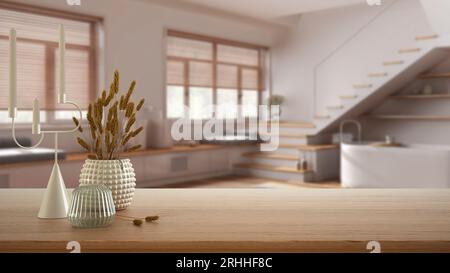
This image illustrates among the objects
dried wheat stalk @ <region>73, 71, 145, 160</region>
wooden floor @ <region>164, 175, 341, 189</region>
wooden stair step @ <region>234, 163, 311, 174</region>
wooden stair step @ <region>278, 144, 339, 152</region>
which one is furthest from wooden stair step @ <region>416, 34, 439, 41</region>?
dried wheat stalk @ <region>73, 71, 145, 160</region>

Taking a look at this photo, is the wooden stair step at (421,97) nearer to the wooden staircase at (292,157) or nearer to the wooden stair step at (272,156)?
the wooden staircase at (292,157)

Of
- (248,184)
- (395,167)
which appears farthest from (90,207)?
(248,184)

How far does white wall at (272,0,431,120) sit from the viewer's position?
8359 millimetres

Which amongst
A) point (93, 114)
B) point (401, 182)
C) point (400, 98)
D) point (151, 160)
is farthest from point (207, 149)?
point (93, 114)

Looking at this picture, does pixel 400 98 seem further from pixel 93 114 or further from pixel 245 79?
pixel 93 114

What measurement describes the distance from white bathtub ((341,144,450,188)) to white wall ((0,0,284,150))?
3.06m

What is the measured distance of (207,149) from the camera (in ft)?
25.4

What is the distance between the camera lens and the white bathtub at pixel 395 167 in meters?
6.09

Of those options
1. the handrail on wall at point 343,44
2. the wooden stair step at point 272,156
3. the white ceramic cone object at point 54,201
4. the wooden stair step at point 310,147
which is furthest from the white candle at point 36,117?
the handrail on wall at point 343,44

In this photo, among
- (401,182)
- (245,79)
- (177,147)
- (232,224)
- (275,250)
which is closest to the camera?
(275,250)

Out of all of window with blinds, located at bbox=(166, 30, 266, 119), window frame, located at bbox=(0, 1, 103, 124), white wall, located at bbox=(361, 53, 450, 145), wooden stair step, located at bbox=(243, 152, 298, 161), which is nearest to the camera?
window frame, located at bbox=(0, 1, 103, 124)

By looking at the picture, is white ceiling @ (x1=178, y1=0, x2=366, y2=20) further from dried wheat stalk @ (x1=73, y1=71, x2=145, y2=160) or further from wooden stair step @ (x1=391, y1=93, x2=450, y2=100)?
dried wheat stalk @ (x1=73, y1=71, x2=145, y2=160)

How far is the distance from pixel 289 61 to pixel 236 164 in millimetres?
2752

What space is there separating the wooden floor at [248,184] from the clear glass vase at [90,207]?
5.69 metres
